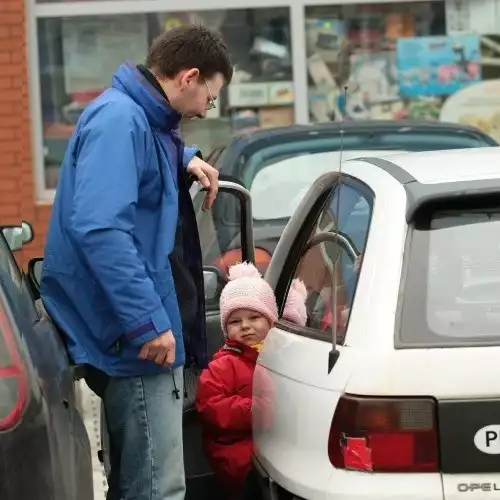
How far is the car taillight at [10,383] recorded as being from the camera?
302 centimetres

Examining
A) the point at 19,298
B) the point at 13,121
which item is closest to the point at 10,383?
the point at 19,298

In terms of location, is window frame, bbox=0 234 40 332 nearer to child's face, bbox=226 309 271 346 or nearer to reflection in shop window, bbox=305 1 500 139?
child's face, bbox=226 309 271 346

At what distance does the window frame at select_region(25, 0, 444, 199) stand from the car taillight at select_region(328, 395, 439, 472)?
808cm

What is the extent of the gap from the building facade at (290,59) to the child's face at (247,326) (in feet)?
22.5

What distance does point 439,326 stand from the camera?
3.15 m

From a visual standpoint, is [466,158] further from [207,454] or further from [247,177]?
[247,177]

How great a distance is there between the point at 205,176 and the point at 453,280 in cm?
107

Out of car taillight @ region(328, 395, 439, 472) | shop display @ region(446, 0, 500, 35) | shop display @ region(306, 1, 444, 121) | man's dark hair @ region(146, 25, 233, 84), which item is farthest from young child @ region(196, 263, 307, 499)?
shop display @ region(446, 0, 500, 35)

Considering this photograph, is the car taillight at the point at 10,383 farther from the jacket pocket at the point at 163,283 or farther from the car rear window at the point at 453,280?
Answer: the car rear window at the point at 453,280

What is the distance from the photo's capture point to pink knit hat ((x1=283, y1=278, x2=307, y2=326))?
395 centimetres

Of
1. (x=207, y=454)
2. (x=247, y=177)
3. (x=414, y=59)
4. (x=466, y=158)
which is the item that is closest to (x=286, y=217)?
(x=247, y=177)

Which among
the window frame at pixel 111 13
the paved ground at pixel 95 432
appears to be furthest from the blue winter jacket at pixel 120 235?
the window frame at pixel 111 13

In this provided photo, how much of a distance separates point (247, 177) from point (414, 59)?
471cm

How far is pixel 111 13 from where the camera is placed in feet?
36.5
